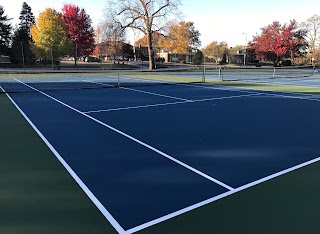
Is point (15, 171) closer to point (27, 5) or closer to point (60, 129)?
point (60, 129)

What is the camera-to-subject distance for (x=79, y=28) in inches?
1959

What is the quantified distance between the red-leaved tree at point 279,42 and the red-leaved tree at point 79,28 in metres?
30.5

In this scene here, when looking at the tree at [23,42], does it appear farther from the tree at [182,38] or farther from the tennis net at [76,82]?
the tree at [182,38]

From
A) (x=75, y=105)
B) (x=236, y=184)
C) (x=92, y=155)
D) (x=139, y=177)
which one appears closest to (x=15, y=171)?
(x=92, y=155)

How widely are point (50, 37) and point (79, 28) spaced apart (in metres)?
7.06

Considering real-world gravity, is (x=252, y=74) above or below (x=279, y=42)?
below

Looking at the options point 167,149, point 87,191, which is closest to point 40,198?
point 87,191

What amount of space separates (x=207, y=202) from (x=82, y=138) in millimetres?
4197

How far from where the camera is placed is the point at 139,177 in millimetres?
4949

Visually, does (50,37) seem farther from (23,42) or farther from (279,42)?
(279,42)

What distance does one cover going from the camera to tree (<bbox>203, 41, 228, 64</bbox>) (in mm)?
83094

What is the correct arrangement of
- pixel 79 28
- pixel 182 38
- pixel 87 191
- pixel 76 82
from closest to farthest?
pixel 87 191
pixel 76 82
pixel 79 28
pixel 182 38

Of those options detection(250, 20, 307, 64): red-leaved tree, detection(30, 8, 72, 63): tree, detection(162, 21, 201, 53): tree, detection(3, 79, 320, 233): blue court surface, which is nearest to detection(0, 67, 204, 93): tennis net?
detection(3, 79, 320, 233): blue court surface

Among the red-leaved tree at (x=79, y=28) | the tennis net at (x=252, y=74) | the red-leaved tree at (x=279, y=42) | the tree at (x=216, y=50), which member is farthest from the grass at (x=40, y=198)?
the tree at (x=216, y=50)
